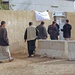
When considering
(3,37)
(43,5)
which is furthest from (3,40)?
(43,5)

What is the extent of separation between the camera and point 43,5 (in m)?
36.9

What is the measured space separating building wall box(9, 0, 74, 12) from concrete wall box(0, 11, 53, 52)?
1690cm

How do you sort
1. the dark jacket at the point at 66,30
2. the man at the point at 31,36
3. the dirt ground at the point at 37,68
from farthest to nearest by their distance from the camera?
the dark jacket at the point at 66,30
the man at the point at 31,36
the dirt ground at the point at 37,68

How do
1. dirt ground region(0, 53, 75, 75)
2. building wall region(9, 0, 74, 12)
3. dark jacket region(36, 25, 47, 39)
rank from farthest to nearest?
1. building wall region(9, 0, 74, 12)
2. dark jacket region(36, 25, 47, 39)
3. dirt ground region(0, 53, 75, 75)

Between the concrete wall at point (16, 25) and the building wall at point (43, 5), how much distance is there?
1690 centimetres

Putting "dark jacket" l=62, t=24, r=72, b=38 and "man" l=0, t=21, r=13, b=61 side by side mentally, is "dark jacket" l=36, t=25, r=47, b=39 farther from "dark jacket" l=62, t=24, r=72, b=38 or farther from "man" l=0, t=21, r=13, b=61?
"man" l=0, t=21, r=13, b=61

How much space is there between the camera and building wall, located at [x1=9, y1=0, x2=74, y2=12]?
3584 cm

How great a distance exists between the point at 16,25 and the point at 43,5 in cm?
1882

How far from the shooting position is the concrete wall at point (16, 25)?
18047 millimetres

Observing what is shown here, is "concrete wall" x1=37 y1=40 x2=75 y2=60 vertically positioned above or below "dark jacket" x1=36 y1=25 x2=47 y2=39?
below

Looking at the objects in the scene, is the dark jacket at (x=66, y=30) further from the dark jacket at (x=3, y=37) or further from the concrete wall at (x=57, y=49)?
the dark jacket at (x=3, y=37)

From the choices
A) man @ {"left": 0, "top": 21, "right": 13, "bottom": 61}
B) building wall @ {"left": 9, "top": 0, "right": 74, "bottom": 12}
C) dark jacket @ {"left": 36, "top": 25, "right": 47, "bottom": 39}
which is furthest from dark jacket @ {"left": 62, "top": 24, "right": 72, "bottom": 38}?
building wall @ {"left": 9, "top": 0, "right": 74, "bottom": 12}

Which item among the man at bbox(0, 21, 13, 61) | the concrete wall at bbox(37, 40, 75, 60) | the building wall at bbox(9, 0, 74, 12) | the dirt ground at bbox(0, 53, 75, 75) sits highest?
the building wall at bbox(9, 0, 74, 12)

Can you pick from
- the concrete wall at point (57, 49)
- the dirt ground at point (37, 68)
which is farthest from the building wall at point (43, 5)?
the dirt ground at point (37, 68)
